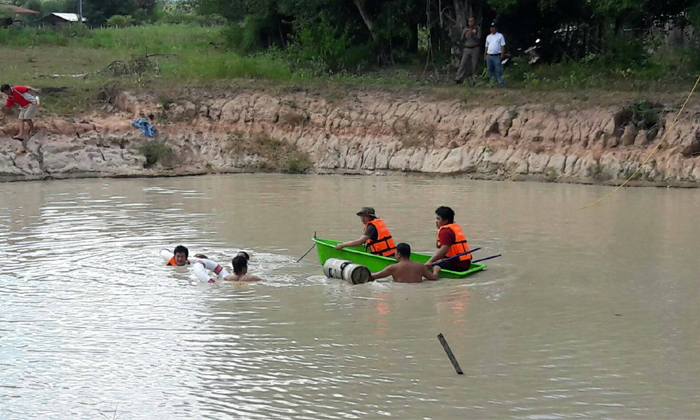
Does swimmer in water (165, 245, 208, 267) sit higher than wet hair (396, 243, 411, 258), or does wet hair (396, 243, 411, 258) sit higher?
wet hair (396, 243, 411, 258)

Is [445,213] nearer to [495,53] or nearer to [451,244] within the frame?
[451,244]

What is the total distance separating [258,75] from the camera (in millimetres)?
27938

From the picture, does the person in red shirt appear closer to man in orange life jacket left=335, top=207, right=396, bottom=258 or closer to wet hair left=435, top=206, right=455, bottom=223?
man in orange life jacket left=335, top=207, right=396, bottom=258

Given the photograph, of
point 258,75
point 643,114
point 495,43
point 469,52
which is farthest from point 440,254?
point 258,75

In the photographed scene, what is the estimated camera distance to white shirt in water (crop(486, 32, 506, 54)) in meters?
23.3

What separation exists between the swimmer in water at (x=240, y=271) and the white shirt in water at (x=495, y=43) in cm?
1389

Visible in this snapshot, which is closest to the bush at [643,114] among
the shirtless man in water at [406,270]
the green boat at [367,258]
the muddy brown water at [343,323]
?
the muddy brown water at [343,323]

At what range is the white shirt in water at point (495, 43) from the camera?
916 inches

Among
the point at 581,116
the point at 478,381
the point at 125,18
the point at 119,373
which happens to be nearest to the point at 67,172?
the point at 581,116

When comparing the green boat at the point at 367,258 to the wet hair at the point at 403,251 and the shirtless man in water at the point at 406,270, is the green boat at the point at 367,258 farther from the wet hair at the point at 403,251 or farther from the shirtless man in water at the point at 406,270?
the wet hair at the point at 403,251

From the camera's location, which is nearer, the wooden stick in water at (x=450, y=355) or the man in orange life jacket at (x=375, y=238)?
the wooden stick in water at (x=450, y=355)

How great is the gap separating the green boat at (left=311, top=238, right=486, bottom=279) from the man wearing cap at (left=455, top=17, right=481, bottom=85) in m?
13.8

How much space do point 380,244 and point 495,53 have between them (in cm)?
1273

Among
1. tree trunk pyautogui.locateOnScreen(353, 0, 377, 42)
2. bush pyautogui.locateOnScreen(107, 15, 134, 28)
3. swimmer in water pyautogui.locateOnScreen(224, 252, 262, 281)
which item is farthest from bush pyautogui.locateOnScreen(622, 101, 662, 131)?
bush pyautogui.locateOnScreen(107, 15, 134, 28)
